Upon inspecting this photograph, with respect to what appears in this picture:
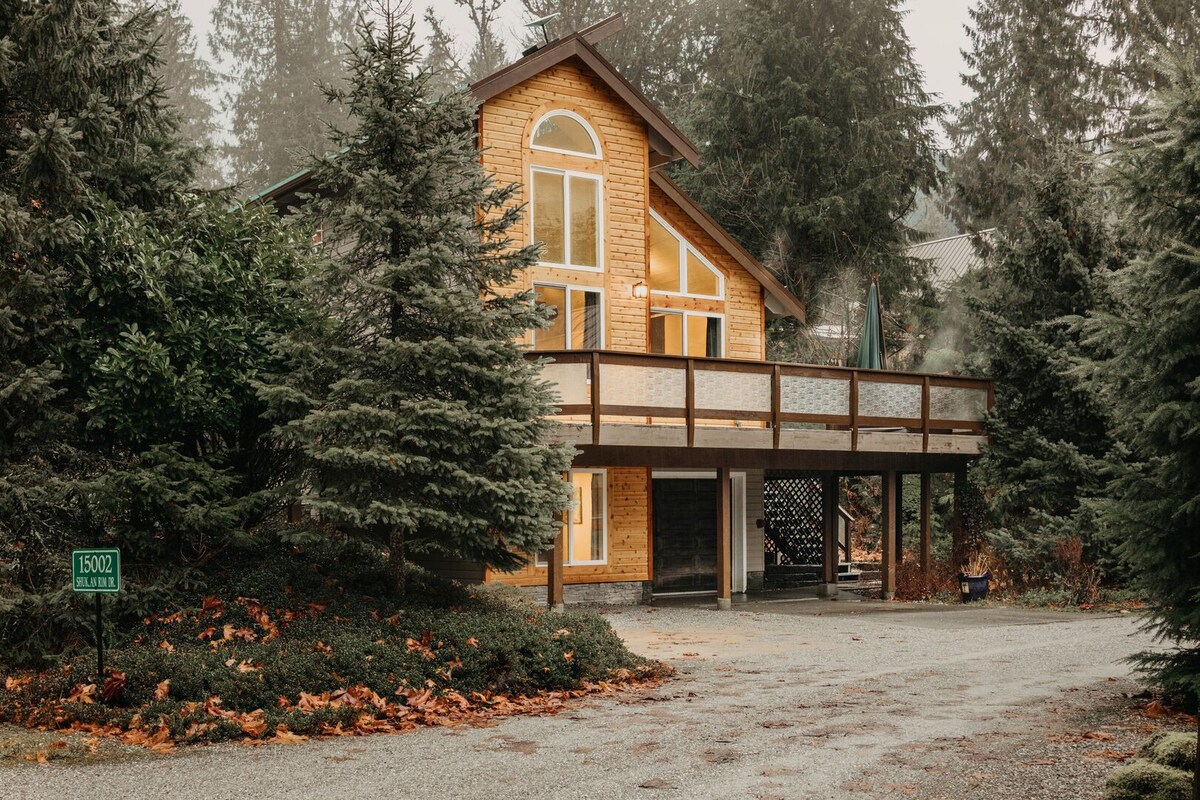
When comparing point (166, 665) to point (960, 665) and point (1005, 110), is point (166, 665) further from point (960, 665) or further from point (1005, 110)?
point (1005, 110)

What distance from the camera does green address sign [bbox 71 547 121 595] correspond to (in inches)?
383

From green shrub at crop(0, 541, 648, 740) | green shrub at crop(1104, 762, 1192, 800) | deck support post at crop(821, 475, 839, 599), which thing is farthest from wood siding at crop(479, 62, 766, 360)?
green shrub at crop(1104, 762, 1192, 800)

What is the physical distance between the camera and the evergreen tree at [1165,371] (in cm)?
923

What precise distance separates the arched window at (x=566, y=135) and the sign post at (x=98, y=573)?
12.2 m

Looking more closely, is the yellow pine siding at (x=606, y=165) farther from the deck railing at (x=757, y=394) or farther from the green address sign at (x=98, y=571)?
the green address sign at (x=98, y=571)

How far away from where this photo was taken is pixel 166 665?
9.92 metres

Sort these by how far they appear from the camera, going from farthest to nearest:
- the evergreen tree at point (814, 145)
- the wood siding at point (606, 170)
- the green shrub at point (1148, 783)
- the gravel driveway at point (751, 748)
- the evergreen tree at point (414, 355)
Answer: the evergreen tree at point (814, 145)
the wood siding at point (606, 170)
the evergreen tree at point (414, 355)
the gravel driveway at point (751, 748)
the green shrub at point (1148, 783)

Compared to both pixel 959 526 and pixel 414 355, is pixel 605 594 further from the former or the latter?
pixel 414 355

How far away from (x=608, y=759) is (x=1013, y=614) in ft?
39.5

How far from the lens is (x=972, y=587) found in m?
20.8

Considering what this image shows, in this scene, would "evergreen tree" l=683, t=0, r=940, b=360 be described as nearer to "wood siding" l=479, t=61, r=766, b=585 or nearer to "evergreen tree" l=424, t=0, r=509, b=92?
"evergreen tree" l=424, t=0, r=509, b=92

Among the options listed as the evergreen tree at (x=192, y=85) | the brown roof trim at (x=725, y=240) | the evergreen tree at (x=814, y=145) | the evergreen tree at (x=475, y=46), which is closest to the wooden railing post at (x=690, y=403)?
the brown roof trim at (x=725, y=240)

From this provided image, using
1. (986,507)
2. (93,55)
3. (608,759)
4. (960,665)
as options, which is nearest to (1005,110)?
(986,507)

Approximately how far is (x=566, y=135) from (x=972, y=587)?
10446 millimetres
